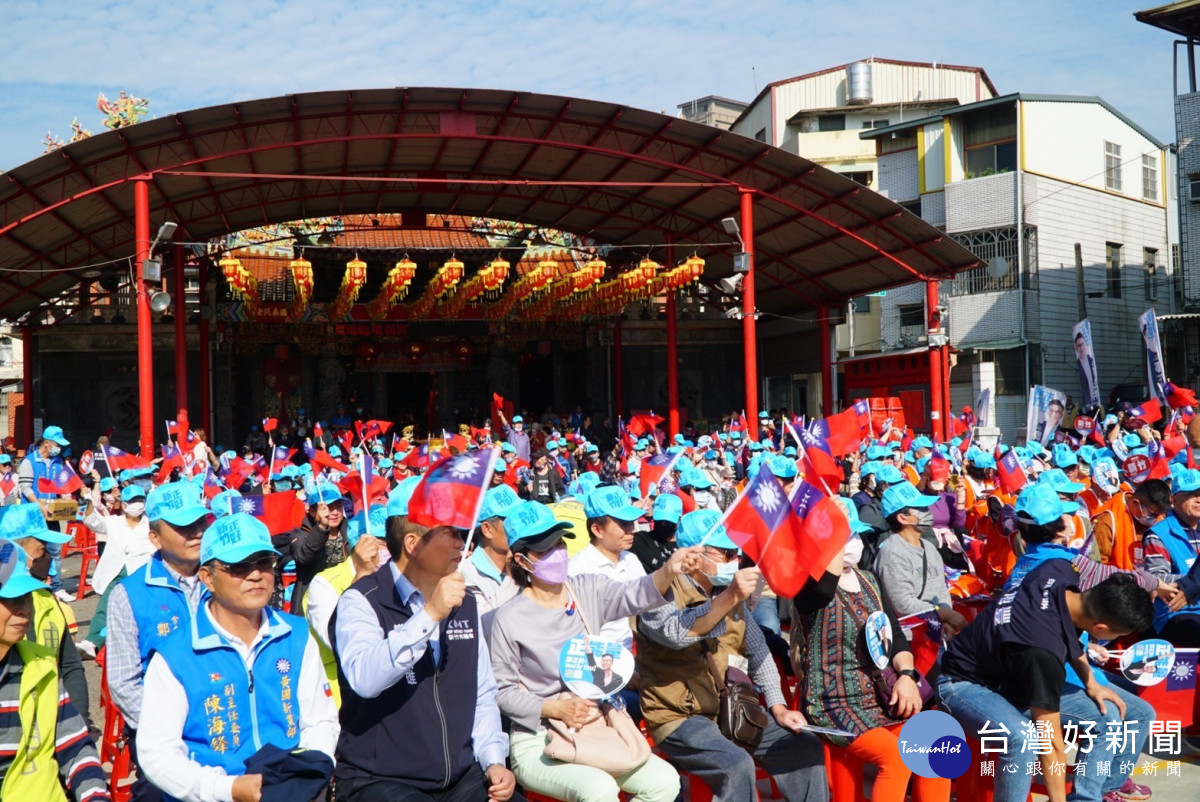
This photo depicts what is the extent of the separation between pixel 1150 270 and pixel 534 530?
2862cm

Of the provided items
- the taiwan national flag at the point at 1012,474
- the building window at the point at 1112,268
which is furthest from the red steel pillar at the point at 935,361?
the taiwan national flag at the point at 1012,474

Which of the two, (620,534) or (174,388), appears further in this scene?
(174,388)

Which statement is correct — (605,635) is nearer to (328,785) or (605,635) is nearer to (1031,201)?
(328,785)

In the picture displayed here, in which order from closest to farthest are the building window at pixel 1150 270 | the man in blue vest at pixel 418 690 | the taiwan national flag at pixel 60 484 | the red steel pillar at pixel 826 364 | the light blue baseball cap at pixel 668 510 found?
the man in blue vest at pixel 418 690 → the light blue baseball cap at pixel 668 510 → the taiwan national flag at pixel 60 484 → the red steel pillar at pixel 826 364 → the building window at pixel 1150 270

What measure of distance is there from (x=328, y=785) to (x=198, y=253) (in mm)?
21625

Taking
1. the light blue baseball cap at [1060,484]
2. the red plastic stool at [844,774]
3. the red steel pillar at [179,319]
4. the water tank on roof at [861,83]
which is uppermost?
the water tank on roof at [861,83]

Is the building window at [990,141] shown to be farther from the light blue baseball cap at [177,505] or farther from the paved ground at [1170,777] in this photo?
the light blue baseball cap at [177,505]

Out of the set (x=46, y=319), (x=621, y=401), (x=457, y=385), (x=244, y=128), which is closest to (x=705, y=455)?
(x=244, y=128)

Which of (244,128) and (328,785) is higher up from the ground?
(244,128)

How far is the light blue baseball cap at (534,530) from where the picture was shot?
4016 mm

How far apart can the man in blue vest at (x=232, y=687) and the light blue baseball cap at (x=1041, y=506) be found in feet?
9.58

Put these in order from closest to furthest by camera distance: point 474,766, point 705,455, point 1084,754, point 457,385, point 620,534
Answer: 1. point 474,766
2. point 1084,754
3. point 620,534
4. point 705,455
5. point 457,385

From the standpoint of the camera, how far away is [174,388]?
26.0 m

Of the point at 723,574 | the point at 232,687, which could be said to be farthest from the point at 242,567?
the point at 723,574
